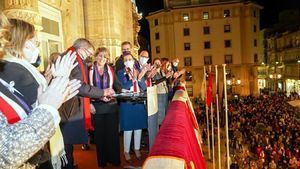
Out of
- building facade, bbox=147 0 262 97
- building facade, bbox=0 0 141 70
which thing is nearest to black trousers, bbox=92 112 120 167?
building facade, bbox=0 0 141 70

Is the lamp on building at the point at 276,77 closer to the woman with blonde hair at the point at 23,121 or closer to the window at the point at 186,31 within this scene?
the window at the point at 186,31

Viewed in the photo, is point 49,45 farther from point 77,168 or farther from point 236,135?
point 236,135

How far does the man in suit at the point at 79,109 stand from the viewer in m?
5.00

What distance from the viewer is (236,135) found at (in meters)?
23.8

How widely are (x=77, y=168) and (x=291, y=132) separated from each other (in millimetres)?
20035

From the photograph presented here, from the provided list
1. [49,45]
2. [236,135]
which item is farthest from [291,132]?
[49,45]

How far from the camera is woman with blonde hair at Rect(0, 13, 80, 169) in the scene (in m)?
1.62

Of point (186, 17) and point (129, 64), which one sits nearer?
point (129, 64)

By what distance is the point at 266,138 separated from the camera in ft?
70.3

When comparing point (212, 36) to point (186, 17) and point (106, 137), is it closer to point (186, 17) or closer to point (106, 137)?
point (186, 17)

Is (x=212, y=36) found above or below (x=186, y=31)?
below

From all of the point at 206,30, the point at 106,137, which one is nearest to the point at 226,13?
the point at 206,30

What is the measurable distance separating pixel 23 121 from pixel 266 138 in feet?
70.0

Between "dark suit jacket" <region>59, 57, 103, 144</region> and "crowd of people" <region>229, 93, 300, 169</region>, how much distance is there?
13394 millimetres
